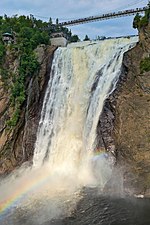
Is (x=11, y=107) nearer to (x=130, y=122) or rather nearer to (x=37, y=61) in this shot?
(x=37, y=61)

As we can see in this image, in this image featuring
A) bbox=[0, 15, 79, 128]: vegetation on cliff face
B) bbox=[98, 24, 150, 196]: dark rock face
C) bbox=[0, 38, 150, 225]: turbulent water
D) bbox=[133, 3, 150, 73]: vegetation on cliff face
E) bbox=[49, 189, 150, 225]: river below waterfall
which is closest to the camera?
bbox=[49, 189, 150, 225]: river below waterfall

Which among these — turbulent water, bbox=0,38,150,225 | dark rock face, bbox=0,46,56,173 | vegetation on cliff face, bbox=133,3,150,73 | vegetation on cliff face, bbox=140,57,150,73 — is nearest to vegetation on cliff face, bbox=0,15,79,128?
dark rock face, bbox=0,46,56,173

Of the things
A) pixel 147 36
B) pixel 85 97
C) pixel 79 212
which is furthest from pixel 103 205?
pixel 147 36

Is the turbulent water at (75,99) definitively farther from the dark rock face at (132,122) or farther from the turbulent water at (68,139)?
the dark rock face at (132,122)

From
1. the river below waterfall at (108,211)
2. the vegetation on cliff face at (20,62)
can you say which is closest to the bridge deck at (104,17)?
the vegetation on cliff face at (20,62)

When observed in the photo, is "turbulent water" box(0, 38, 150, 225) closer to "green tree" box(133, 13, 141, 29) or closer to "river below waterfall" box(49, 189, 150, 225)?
"river below waterfall" box(49, 189, 150, 225)

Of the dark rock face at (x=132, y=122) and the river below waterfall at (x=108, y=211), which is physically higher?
the dark rock face at (x=132, y=122)

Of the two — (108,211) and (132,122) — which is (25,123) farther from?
(108,211)

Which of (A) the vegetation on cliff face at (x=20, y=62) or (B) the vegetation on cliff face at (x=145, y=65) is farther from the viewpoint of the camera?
(A) the vegetation on cliff face at (x=20, y=62)
